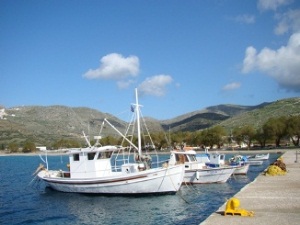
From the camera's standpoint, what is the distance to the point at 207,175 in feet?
130

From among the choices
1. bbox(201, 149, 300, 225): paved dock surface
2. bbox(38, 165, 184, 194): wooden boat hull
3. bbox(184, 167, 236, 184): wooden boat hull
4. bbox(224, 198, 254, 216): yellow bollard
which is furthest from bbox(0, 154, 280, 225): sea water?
bbox(224, 198, 254, 216): yellow bollard

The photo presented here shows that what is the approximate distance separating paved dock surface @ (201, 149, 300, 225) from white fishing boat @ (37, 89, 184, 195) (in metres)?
7.27

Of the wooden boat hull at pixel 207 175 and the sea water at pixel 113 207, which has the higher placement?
the wooden boat hull at pixel 207 175

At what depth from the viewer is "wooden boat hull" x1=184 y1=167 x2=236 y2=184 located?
3912cm

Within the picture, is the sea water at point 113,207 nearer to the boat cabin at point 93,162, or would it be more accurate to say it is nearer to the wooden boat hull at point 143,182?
the wooden boat hull at point 143,182

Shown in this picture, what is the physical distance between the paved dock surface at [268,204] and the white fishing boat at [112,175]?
7270 millimetres

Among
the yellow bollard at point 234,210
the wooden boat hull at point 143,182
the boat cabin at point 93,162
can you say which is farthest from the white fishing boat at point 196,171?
the yellow bollard at point 234,210

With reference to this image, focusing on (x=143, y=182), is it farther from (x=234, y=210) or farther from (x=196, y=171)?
(x=234, y=210)

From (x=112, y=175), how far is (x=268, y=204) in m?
16.3

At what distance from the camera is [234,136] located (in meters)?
132

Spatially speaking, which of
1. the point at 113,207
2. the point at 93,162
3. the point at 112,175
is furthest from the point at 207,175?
the point at 113,207

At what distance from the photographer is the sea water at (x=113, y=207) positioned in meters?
24.8

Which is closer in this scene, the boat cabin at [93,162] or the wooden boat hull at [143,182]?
the wooden boat hull at [143,182]

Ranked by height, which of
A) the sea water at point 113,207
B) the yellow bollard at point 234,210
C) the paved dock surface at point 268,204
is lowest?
the sea water at point 113,207
